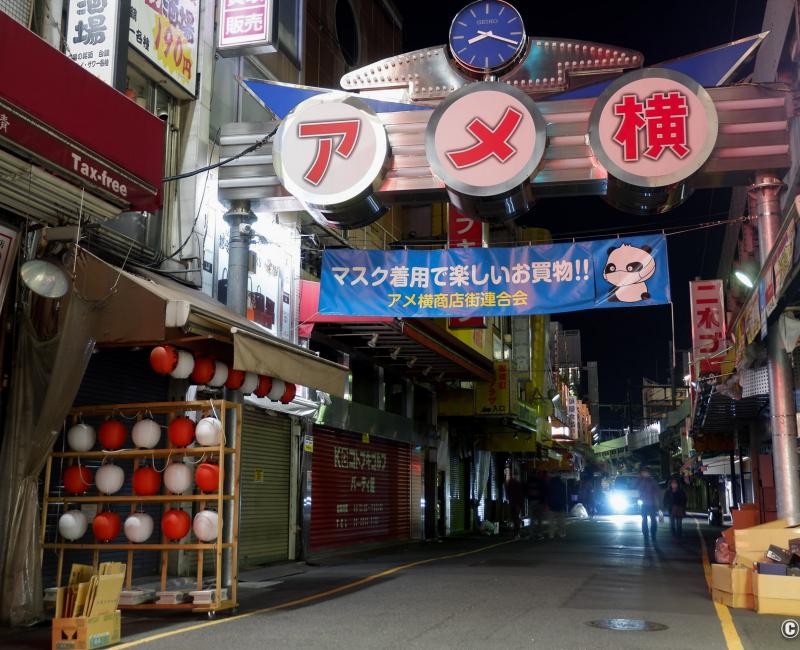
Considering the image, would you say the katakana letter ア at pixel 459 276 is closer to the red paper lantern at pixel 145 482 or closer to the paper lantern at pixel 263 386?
the paper lantern at pixel 263 386

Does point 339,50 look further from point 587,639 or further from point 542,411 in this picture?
point 542,411

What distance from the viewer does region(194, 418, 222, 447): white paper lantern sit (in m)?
9.45

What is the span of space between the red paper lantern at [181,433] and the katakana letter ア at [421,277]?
444 cm

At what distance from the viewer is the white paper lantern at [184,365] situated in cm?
980

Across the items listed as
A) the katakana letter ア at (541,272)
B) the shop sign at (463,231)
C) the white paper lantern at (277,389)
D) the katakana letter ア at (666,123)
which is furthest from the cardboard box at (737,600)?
the shop sign at (463,231)

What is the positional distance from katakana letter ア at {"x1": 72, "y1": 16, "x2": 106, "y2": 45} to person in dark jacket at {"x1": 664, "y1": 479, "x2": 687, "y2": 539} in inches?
837

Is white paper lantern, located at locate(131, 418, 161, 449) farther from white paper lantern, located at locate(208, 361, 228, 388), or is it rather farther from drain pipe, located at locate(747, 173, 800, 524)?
drain pipe, located at locate(747, 173, 800, 524)

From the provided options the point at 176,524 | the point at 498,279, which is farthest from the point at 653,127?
the point at 176,524

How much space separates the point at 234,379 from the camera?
35.2 feet

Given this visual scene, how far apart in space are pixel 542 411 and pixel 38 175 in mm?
36576

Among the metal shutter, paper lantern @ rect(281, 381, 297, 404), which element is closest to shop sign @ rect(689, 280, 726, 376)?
the metal shutter

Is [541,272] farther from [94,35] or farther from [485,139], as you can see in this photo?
[94,35]

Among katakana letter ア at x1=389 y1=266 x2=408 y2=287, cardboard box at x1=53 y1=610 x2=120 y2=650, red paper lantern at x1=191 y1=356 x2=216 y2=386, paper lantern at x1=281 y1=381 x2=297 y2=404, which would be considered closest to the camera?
cardboard box at x1=53 y1=610 x2=120 y2=650

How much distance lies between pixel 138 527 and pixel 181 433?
45.0 inches
